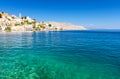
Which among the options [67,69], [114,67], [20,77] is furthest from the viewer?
[114,67]

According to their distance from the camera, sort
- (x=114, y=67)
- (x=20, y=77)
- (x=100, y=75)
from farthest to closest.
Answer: (x=114, y=67) < (x=100, y=75) < (x=20, y=77)

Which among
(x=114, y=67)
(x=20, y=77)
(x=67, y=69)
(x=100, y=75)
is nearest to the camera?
(x=20, y=77)

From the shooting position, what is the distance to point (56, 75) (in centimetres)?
2345

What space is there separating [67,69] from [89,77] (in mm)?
4815

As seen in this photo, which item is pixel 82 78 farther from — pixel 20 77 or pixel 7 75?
pixel 7 75

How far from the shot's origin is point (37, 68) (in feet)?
89.1

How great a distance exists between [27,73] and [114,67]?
15568 mm

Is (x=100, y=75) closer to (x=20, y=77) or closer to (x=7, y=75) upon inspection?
(x=20, y=77)

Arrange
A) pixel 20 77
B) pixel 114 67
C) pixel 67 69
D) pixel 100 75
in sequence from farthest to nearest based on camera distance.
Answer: pixel 114 67 → pixel 67 69 → pixel 100 75 → pixel 20 77

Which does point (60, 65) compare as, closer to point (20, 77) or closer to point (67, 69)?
point (67, 69)

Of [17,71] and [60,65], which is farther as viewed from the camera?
[60,65]

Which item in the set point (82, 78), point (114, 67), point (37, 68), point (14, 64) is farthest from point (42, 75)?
point (114, 67)

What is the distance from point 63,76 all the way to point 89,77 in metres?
3.80

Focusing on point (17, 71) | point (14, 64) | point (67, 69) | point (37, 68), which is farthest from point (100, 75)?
point (14, 64)
